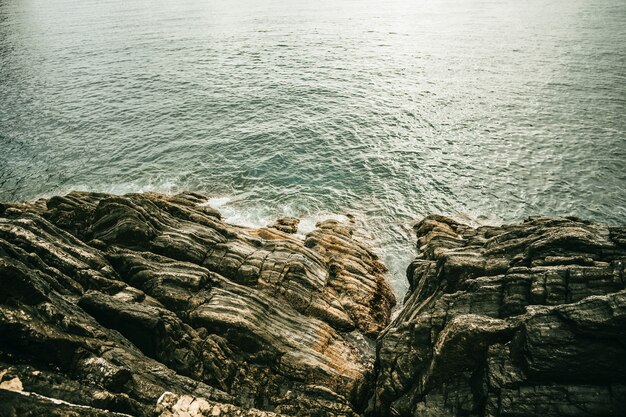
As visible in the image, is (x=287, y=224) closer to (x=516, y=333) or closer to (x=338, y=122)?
(x=516, y=333)

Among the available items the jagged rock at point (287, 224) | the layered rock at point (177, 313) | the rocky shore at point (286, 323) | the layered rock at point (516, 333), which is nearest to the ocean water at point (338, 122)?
the jagged rock at point (287, 224)

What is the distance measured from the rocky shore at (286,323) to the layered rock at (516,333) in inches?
2.4

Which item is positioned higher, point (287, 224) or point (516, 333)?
point (516, 333)

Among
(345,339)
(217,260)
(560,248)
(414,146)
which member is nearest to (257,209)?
(217,260)

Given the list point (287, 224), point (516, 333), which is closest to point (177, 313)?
point (287, 224)

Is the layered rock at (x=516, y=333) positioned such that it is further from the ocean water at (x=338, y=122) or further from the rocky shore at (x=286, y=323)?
the ocean water at (x=338, y=122)

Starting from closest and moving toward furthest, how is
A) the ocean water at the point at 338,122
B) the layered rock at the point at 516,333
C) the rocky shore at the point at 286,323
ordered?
the rocky shore at the point at 286,323
the layered rock at the point at 516,333
the ocean water at the point at 338,122

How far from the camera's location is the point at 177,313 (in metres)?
19.4

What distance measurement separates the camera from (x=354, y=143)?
1937 inches

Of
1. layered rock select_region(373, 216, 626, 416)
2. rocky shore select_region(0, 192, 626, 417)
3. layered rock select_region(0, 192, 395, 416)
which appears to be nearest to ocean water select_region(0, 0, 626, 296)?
layered rock select_region(0, 192, 395, 416)

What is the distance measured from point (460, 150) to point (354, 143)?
14.7 meters

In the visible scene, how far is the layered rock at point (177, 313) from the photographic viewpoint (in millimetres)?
12520

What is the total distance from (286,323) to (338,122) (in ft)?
132

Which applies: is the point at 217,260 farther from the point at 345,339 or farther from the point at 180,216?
the point at 345,339
